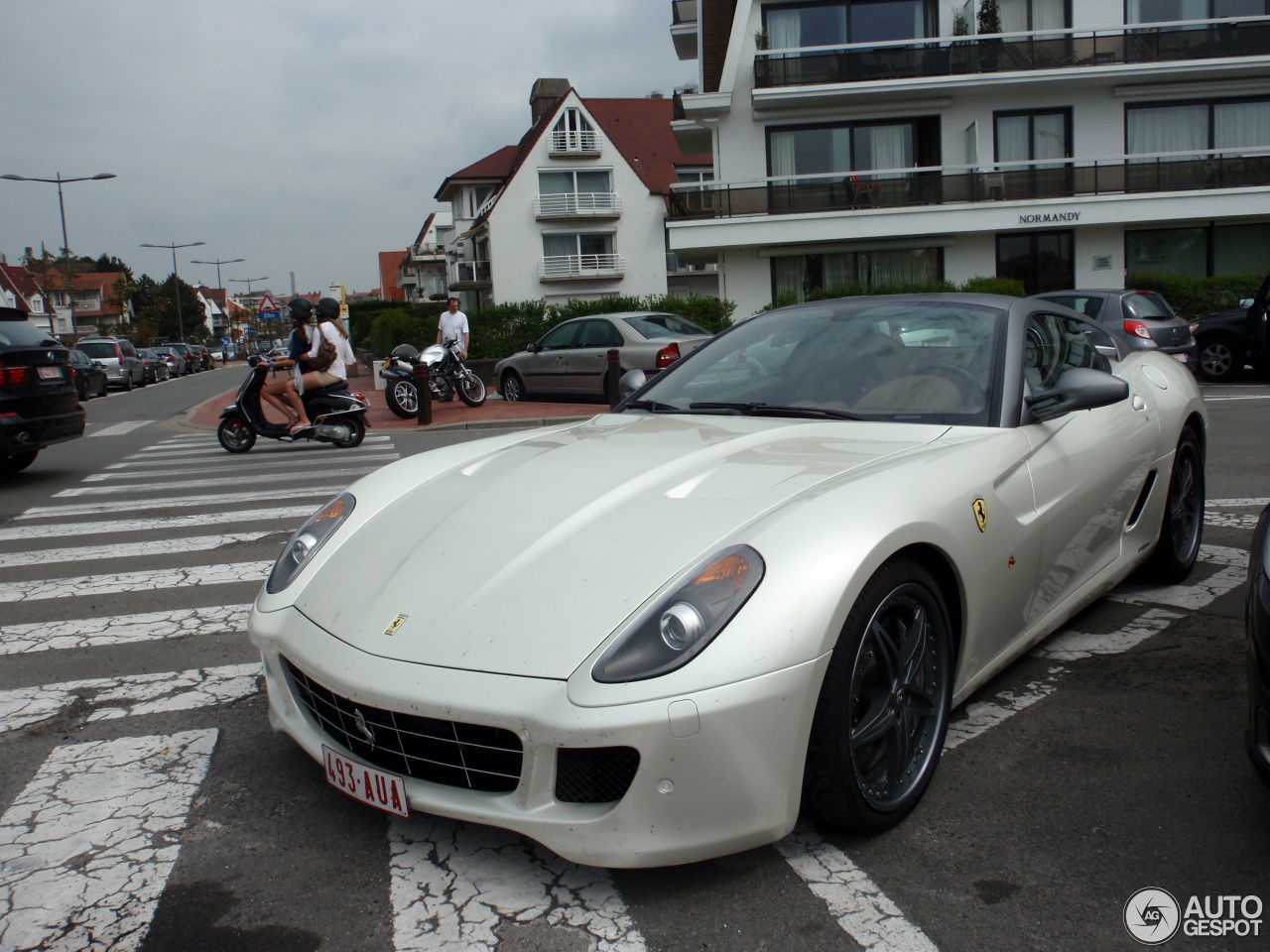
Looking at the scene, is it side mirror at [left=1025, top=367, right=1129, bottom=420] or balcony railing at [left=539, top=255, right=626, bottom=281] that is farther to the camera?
balcony railing at [left=539, top=255, right=626, bottom=281]

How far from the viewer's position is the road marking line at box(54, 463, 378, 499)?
948cm

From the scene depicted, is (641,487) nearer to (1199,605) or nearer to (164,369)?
(1199,605)

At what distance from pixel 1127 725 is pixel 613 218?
47123 mm

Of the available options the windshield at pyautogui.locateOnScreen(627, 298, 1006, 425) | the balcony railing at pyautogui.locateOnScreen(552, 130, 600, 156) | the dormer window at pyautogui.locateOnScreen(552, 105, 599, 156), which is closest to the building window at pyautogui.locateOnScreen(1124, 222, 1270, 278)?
the windshield at pyautogui.locateOnScreen(627, 298, 1006, 425)

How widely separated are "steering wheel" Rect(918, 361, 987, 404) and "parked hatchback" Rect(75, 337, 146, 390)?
3475 centimetres

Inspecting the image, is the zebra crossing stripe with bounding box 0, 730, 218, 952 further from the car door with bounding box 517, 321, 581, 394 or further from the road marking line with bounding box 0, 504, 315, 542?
the car door with bounding box 517, 321, 581, 394

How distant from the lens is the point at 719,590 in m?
2.37

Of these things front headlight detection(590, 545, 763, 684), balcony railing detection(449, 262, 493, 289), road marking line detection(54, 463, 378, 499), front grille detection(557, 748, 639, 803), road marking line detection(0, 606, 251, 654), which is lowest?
road marking line detection(0, 606, 251, 654)

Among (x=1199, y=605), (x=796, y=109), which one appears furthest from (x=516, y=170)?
(x=1199, y=605)

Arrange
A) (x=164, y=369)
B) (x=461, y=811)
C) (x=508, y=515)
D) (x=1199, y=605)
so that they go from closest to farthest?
(x=461, y=811) < (x=508, y=515) < (x=1199, y=605) < (x=164, y=369)

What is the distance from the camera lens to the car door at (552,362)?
16875 millimetres

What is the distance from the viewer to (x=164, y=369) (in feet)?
144

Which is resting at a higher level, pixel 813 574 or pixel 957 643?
pixel 813 574

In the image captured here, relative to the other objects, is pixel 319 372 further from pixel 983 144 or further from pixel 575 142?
pixel 575 142
